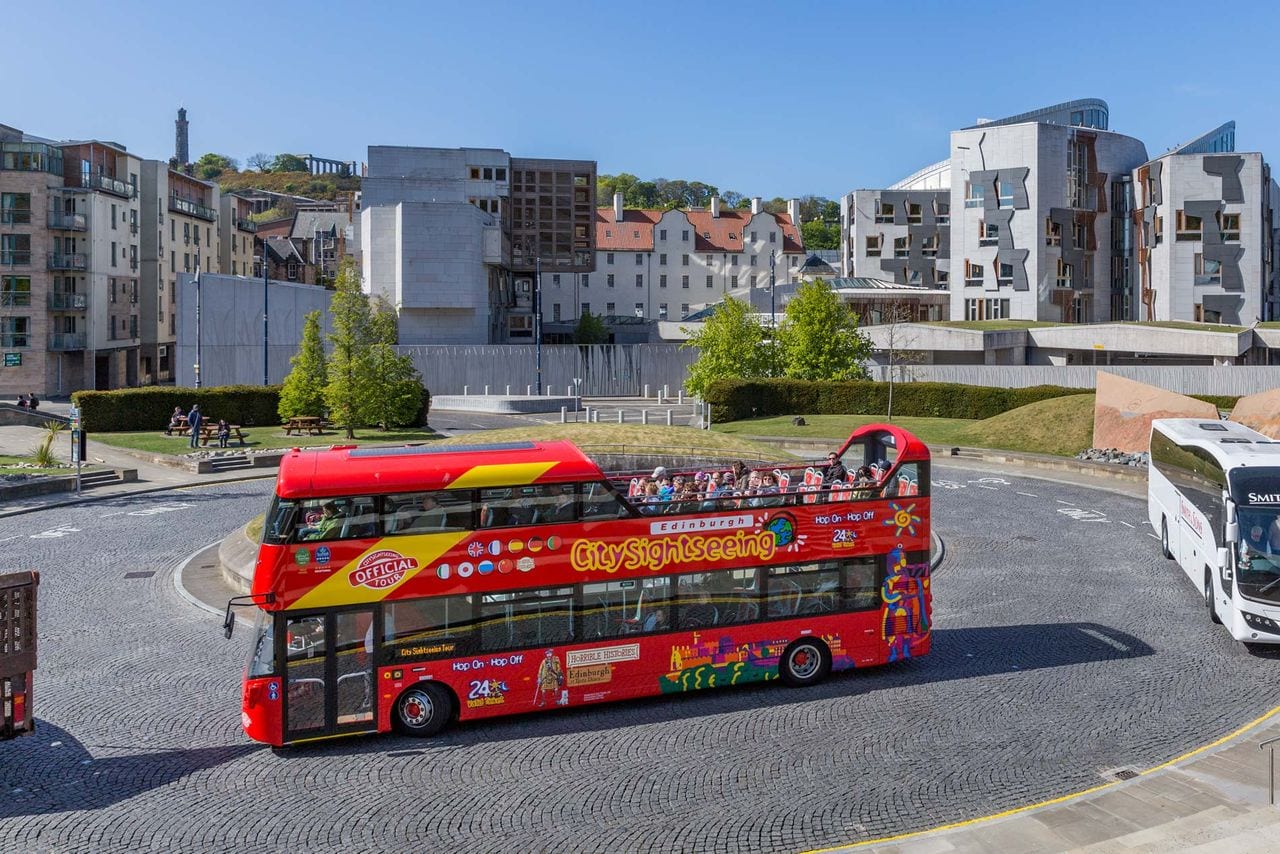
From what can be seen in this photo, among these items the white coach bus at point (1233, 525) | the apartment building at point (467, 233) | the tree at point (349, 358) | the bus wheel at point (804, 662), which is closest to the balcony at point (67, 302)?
the apartment building at point (467, 233)

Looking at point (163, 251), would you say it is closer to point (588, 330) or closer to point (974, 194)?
point (588, 330)

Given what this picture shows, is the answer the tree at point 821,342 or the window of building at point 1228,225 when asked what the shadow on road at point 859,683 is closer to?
the tree at point 821,342

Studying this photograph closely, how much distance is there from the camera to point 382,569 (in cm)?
1386

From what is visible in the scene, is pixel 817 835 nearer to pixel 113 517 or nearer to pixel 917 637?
pixel 917 637

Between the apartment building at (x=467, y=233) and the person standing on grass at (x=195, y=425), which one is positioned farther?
the apartment building at (x=467, y=233)

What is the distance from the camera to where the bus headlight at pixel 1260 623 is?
56.9 ft

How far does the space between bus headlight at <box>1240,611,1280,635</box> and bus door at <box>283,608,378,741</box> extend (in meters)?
13.1

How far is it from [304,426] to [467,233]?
35294mm

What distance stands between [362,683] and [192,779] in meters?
2.15

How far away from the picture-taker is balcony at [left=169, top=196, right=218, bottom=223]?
92062 millimetres

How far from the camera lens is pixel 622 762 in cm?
1359

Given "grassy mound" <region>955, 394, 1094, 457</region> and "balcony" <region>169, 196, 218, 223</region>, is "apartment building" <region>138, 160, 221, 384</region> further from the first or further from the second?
"grassy mound" <region>955, 394, 1094, 457</region>

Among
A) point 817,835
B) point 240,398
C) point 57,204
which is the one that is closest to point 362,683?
point 817,835

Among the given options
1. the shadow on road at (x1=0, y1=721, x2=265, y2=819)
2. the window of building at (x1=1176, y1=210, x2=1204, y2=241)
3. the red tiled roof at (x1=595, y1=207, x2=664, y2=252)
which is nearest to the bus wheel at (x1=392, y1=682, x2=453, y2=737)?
the shadow on road at (x1=0, y1=721, x2=265, y2=819)
